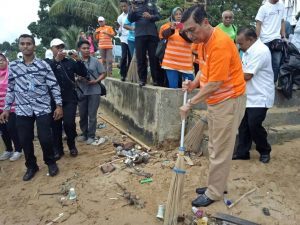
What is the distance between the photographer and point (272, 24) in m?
6.07

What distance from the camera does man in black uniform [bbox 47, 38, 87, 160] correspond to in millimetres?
5496

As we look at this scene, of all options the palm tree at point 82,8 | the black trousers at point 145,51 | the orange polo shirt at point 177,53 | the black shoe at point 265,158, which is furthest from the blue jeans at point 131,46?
the palm tree at point 82,8

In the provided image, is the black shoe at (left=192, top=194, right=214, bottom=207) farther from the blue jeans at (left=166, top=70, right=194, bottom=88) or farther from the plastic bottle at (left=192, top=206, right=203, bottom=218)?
the blue jeans at (left=166, top=70, right=194, bottom=88)

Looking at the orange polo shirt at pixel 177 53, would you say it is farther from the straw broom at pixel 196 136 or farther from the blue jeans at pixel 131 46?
the blue jeans at pixel 131 46

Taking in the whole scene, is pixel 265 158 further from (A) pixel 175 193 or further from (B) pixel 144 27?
(B) pixel 144 27

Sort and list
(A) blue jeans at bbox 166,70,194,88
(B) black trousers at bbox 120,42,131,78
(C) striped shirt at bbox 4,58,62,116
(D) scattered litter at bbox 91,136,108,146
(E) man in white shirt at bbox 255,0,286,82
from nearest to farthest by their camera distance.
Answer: (C) striped shirt at bbox 4,58,62,116, (A) blue jeans at bbox 166,70,194,88, (E) man in white shirt at bbox 255,0,286,82, (D) scattered litter at bbox 91,136,108,146, (B) black trousers at bbox 120,42,131,78

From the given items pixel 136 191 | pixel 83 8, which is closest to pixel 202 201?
pixel 136 191

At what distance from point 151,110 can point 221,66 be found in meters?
2.80

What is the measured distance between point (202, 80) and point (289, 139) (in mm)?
2759

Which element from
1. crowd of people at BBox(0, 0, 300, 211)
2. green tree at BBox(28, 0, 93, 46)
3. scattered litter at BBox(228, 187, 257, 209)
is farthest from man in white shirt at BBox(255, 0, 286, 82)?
green tree at BBox(28, 0, 93, 46)

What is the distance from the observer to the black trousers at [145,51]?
5.90m

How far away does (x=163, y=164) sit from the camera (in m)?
5.11

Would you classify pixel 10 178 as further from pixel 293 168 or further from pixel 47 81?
pixel 293 168

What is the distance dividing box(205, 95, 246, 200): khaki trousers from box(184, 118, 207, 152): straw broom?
129 centimetres
